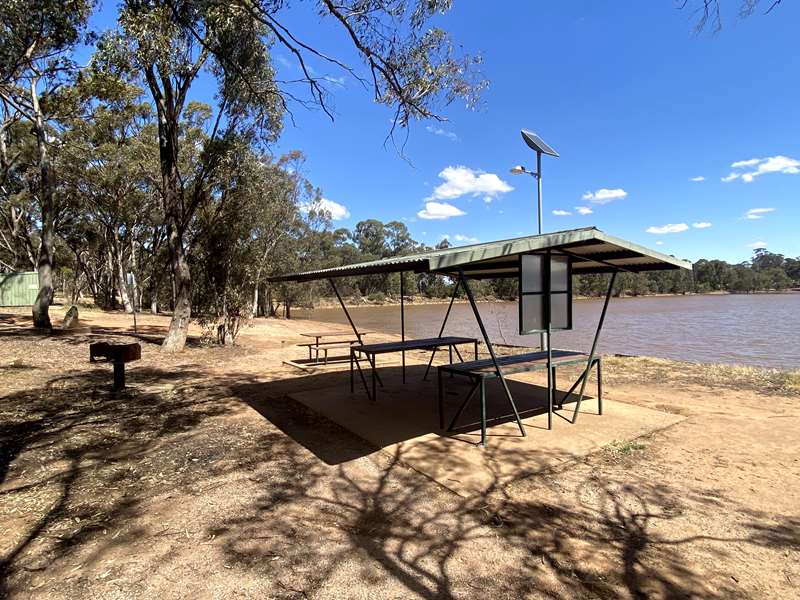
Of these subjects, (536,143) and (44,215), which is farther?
(44,215)

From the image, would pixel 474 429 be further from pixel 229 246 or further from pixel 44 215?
pixel 44 215

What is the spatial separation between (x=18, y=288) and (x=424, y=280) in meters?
56.2

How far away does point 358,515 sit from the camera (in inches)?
117

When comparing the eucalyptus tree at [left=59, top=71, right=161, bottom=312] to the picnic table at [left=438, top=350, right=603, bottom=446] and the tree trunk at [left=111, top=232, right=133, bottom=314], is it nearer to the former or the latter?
the tree trunk at [left=111, top=232, right=133, bottom=314]

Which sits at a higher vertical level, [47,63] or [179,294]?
[47,63]

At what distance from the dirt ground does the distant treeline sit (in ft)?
92.3

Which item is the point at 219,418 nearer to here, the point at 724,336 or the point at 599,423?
the point at 599,423

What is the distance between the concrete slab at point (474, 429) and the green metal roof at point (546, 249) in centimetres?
163

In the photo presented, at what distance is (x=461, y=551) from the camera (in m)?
2.53

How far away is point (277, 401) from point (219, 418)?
96 cm

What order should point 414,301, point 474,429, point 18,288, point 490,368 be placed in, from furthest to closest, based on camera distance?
1. point 414,301
2. point 18,288
3. point 474,429
4. point 490,368

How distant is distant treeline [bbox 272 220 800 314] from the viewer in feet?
139

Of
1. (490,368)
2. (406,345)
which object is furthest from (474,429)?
(406,345)

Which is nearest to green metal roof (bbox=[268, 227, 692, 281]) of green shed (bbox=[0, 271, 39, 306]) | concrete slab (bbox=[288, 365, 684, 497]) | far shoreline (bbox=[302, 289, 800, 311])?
concrete slab (bbox=[288, 365, 684, 497])
